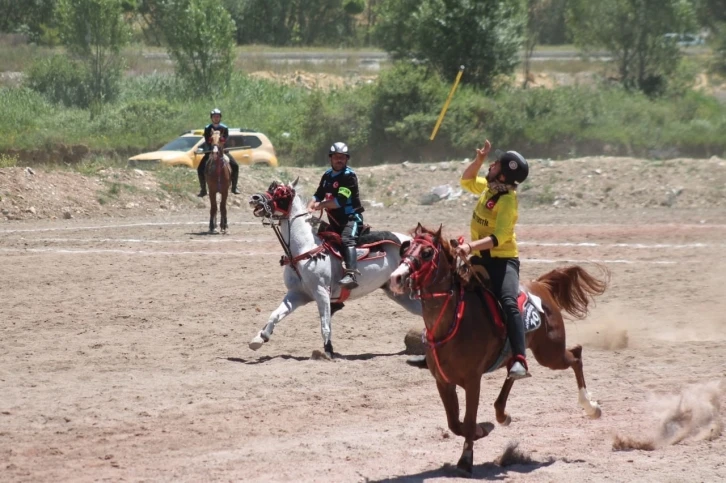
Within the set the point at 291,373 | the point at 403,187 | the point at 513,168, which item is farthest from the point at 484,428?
the point at 403,187

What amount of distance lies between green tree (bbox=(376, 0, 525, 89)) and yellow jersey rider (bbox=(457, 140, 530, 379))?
36.8 m

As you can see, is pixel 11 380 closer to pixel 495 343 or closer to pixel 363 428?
pixel 363 428

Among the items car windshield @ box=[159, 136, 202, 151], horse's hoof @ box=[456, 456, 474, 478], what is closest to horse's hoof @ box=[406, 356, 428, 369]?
horse's hoof @ box=[456, 456, 474, 478]

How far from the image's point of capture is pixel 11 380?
11.8m

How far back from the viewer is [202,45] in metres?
49.5

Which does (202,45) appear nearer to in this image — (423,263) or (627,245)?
(627,245)

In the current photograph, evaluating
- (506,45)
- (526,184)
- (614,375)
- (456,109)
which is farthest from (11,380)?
(506,45)

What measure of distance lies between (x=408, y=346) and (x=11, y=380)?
187 inches

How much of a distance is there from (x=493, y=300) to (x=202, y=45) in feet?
140

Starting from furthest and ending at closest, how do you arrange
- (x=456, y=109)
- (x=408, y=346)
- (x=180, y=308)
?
(x=456, y=109)
(x=180, y=308)
(x=408, y=346)

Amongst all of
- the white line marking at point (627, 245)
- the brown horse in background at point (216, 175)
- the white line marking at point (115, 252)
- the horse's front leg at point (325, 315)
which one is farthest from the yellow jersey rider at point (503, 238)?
the brown horse in background at point (216, 175)

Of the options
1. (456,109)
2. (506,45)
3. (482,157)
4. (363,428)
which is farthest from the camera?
(506,45)

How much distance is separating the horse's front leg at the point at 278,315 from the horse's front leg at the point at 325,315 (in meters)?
0.25

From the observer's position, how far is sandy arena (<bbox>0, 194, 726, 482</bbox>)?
28.8ft
